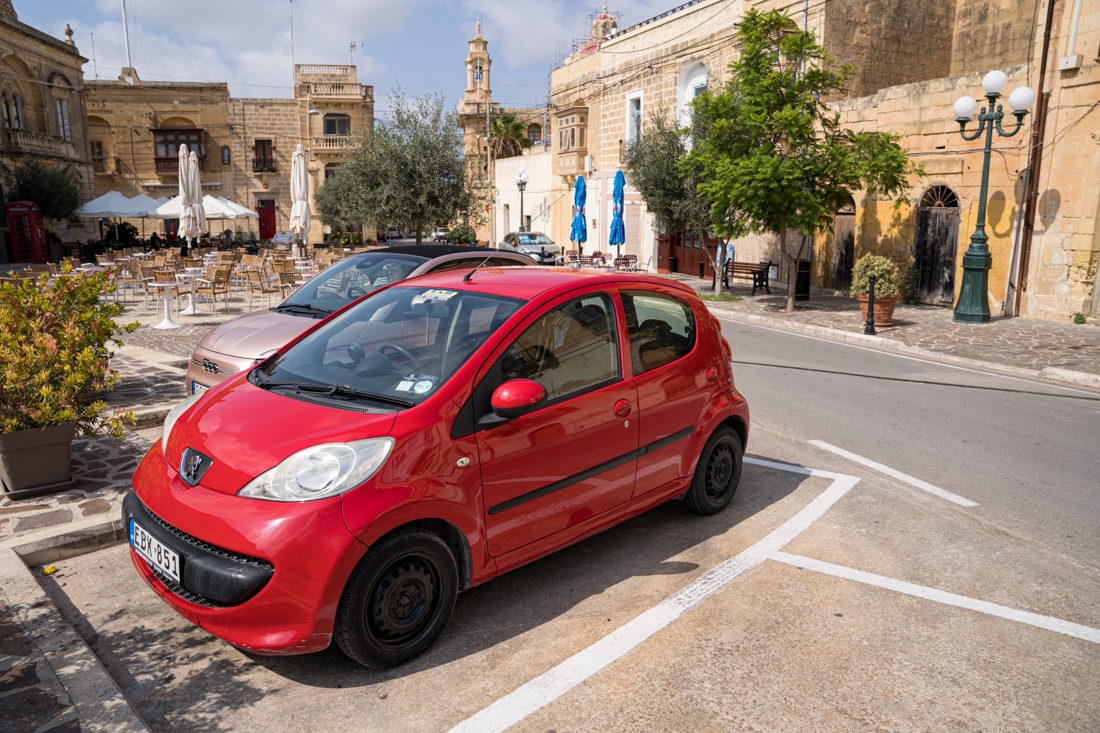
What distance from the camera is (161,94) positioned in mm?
48406

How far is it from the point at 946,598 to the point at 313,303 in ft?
19.2

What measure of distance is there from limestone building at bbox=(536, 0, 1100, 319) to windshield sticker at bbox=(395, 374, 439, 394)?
15674 millimetres

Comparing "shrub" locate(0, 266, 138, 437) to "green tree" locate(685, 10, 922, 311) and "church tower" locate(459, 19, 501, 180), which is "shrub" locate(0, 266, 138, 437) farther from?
"church tower" locate(459, 19, 501, 180)

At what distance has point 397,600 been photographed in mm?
3471

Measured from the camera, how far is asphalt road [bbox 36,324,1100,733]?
323cm

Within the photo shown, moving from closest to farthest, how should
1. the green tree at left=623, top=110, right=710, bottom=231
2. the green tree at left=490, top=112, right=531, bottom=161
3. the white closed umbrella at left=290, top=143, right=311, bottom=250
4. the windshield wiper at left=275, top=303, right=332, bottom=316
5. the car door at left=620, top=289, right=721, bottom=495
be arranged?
the car door at left=620, top=289, right=721, bottom=495, the windshield wiper at left=275, top=303, right=332, bottom=316, the green tree at left=623, top=110, right=710, bottom=231, the white closed umbrella at left=290, top=143, right=311, bottom=250, the green tree at left=490, top=112, right=531, bottom=161

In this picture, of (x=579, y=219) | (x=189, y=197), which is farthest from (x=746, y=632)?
(x=579, y=219)

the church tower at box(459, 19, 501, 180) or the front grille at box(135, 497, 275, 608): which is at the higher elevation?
the church tower at box(459, 19, 501, 180)

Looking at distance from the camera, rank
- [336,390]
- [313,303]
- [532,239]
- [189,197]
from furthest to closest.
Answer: [532,239] → [189,197] → [313,303] → [336,390]

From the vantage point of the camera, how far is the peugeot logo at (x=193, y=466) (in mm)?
3507

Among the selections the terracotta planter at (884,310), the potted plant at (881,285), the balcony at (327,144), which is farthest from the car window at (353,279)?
the balcony at (327,144)

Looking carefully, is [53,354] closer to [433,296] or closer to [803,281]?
[433,296]

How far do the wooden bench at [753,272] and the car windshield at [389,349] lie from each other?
18.2 meters

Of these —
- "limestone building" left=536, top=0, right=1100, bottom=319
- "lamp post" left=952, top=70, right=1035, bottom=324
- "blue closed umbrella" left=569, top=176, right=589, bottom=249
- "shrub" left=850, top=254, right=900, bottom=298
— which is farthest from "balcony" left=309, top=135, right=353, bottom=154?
"lamp post" left=952, top=70, right=1035, bottom=324
